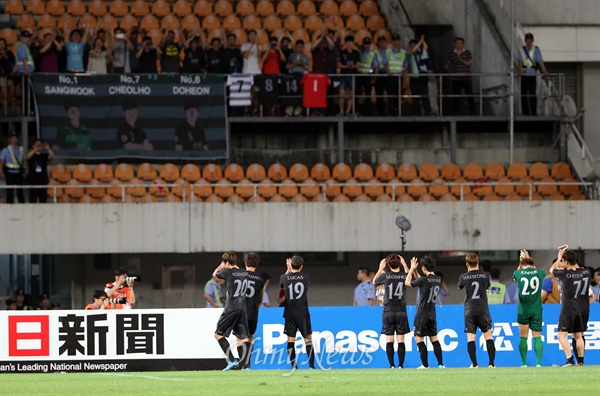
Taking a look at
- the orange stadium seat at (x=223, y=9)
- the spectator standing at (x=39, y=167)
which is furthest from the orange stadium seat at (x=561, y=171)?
the spectator standing at (x=39, y=167)

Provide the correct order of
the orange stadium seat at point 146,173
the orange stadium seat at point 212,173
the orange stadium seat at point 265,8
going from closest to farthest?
the orange stadium seat at point 146,173 → the orange stadium seat at point 212,173 → the orange stadium seat at point 265,8

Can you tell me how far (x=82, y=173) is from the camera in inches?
1054

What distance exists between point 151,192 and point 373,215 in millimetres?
4575

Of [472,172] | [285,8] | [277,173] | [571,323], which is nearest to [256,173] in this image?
[277,173]

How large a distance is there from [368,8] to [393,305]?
1413 cm

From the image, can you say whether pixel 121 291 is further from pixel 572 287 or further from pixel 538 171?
pixel 538 171

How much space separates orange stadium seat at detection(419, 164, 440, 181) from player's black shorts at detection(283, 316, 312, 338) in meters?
9.32

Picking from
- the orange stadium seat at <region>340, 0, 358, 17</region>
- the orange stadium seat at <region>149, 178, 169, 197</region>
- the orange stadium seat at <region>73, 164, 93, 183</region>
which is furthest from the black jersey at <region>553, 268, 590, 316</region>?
the orange stadium seat at <region>340, 0, 358, 17</region>

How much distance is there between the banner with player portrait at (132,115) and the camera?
2723cm

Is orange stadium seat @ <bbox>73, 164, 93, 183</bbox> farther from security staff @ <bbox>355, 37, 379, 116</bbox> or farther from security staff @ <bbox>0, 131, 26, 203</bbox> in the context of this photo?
security staff @ <bbox>355, 37, 379, 116</bbox>

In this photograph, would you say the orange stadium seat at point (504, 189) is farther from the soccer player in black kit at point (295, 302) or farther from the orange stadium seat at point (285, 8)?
the soccer player in black kit at point (295, 302)

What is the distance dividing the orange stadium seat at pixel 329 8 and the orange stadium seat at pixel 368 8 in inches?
23.7

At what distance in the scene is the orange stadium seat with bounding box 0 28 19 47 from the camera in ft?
95.7

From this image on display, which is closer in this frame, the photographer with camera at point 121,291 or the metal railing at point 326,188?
the photographer with camera at point 121,291
